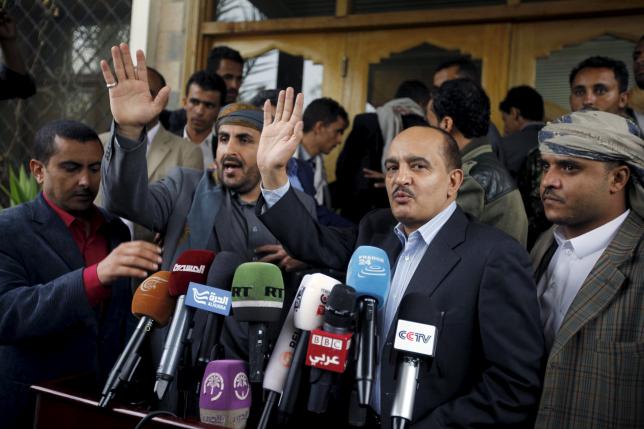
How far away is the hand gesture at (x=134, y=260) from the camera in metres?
2.23

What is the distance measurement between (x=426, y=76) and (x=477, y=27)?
543 mm

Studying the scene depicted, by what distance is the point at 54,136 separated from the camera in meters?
2.94

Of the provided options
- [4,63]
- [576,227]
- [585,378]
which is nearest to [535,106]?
[576,227]

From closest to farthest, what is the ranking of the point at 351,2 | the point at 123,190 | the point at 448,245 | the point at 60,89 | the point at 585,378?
1. the point at 585,378
2. the point at 448,245
3. the point at 123,190
4. the point at 351,2
5. the point at 60,89

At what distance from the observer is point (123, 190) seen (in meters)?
2.71

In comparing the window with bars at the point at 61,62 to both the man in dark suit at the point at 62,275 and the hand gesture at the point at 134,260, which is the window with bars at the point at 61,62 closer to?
the man in dark suit at the point at 62,275

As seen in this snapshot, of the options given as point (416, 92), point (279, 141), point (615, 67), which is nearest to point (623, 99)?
point (615, 67)

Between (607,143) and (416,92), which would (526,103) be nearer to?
(416,92)

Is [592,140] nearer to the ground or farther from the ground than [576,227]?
farther from the ground

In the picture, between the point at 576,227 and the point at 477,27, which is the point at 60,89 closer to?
the point at 477,27

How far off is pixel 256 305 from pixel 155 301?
1.13ft

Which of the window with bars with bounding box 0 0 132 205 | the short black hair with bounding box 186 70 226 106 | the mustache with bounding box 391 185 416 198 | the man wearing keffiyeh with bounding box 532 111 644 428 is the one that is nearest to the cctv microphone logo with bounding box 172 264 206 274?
the mustache with bounding box 391 185 416 198

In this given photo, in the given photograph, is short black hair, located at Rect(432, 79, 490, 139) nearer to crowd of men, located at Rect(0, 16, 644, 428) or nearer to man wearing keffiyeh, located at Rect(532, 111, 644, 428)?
crowd of men, located at Rect(0, 16, 644, 428)

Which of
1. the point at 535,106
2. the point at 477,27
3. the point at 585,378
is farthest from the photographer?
the point at 477,27
